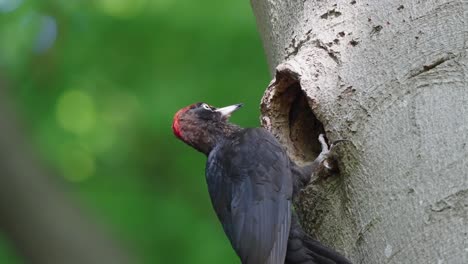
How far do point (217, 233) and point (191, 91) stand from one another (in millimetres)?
1136

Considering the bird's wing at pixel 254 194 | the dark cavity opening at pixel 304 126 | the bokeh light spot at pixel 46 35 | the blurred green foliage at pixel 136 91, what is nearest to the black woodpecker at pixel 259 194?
the bird's wing at pixel 254 194

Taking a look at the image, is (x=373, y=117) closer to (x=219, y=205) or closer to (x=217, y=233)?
(x=219, y=205)

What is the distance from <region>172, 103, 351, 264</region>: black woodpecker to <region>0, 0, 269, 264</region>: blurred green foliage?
1.76 m

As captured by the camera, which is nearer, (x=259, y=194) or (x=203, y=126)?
(x=259, y=194)

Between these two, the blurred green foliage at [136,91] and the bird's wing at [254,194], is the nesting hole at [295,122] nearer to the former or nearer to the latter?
the bird's wing at [254,194]

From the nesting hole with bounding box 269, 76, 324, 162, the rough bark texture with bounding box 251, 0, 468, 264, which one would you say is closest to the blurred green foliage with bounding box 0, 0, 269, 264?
the nesting hole with bounding box 269, 76, 324, 162

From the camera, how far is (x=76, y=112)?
6.70 m

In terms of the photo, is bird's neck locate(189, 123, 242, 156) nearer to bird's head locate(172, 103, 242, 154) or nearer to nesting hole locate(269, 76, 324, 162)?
bird's head locate(172, 103, 242, 154)

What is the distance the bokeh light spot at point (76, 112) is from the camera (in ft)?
21.9

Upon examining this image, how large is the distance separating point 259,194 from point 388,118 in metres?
0.98

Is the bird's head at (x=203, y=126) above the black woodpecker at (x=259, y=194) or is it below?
above

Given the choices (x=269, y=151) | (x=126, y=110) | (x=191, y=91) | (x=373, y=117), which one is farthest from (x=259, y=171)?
(x=126, y=110)

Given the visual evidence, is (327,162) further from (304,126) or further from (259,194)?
(304,126)

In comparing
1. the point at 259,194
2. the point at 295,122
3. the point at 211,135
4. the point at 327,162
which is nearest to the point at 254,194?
the point at 259,194
